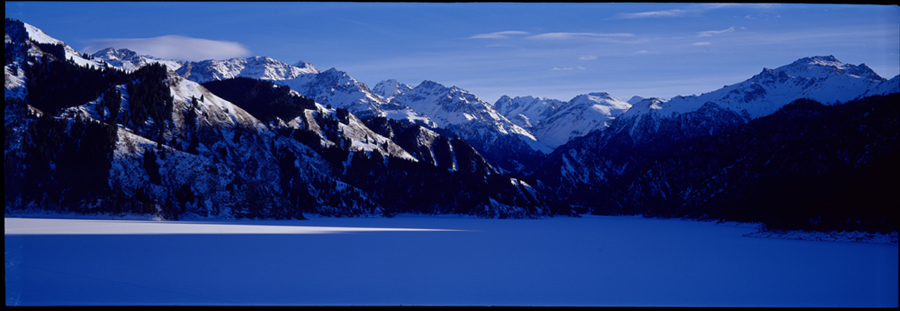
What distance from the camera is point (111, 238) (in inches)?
2408

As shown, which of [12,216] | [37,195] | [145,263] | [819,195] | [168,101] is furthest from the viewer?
[168,101]

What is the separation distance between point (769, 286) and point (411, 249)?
35.1 meters

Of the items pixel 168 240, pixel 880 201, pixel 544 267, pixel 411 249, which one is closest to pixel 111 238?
pixel 168 240

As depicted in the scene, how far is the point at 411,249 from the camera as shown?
6278 centimetres

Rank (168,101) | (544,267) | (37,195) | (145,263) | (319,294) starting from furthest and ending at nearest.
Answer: (168,101)
(37,195)
(544,267)
(145,263)
(319,294)

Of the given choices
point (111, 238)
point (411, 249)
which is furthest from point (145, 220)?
point (411, 249)

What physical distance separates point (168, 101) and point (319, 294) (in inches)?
5303

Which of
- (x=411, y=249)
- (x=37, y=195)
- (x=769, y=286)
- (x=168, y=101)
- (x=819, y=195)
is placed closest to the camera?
(x=769, y=286)

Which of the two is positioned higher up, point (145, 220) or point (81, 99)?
point (81, 99)

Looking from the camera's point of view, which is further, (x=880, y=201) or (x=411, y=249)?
(x=880, y=201)

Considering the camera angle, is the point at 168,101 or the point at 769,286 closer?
the point at 769,286

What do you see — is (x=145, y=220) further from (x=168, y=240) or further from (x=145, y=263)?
(x=145, y=263)

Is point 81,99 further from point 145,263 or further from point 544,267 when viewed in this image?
point 544,267

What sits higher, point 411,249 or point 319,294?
point 319,294
